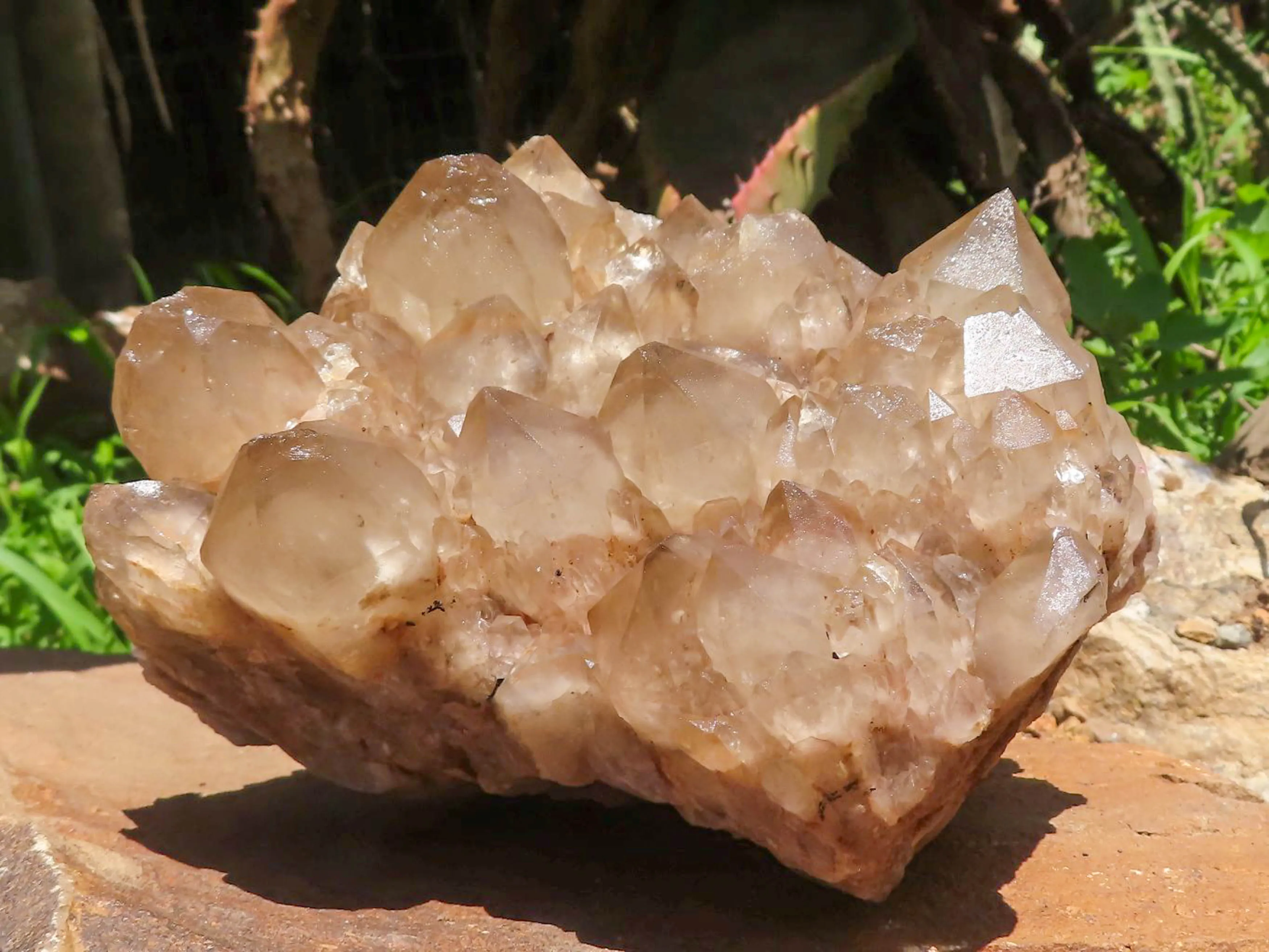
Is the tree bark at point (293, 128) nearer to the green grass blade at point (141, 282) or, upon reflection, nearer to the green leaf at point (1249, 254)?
the green grass blade at point (141, 282)

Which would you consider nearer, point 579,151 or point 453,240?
point 453,240

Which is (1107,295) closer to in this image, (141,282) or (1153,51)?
(1153,51)

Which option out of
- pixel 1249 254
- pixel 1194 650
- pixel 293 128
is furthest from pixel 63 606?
pixel 1249 254

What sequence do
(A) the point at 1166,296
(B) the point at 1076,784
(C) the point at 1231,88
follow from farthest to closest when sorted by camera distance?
(C) the point at 1231,88 < (A) the point at 1166,296 < (B) the point at 1076,784

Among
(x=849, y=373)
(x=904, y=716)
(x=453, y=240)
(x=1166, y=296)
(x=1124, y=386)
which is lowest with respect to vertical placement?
(x=1124, y=386)

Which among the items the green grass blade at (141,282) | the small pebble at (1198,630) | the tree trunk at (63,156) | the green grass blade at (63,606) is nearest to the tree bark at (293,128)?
the green grass blade at (141,282)

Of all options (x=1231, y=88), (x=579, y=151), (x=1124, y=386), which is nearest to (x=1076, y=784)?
(x=1124, y=386)

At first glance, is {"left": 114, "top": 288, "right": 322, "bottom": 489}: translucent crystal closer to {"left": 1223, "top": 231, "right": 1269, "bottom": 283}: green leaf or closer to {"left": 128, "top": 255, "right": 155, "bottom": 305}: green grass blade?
{"left": 128, "top": 255, "right": 155, "bottom": 305}: green grass blade

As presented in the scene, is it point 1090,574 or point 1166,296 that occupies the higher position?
point 1090,574

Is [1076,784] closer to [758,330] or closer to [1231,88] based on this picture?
[758,330]
